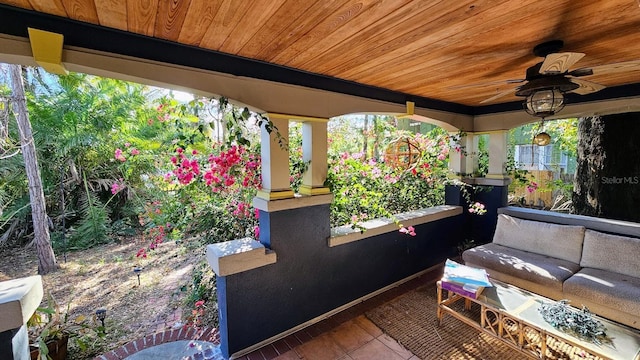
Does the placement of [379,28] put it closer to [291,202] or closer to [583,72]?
[583,72]

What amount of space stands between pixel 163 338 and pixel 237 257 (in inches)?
45.8

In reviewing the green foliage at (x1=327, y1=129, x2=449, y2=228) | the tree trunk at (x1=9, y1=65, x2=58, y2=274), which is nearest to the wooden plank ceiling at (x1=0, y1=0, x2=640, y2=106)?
the green foliage at (x1=327, y1=129, x2=449, y2=228)

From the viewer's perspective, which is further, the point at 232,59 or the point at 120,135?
the point at 120,135

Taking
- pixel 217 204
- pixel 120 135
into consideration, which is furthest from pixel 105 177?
pixel 217 204

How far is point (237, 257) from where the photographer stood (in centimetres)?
203

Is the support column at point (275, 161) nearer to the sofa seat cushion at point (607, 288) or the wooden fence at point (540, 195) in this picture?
the sofa seat cushion at point (607, 288)

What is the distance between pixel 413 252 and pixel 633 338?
6.06 feet

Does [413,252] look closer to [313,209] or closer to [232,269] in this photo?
[313,209]

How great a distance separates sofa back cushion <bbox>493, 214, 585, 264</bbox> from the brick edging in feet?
10.9

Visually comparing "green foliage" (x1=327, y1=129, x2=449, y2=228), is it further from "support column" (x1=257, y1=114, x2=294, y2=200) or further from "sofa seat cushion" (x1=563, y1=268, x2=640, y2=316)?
"sofa seat cushion" (x1=563, y1=268, x2=640, y2=316)

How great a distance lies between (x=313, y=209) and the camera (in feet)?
7.98

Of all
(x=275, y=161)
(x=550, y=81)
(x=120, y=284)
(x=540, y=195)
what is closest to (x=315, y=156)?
(x=275, y=161)

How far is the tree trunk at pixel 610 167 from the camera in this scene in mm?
3576

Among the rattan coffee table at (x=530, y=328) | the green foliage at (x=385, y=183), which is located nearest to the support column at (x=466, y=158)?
the green foliage at (x=385, y=183)
